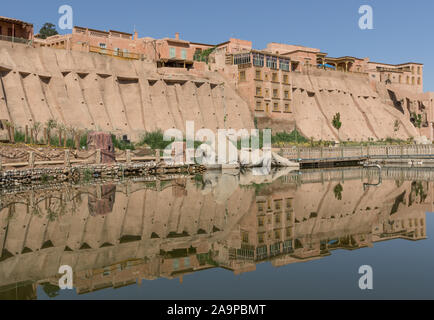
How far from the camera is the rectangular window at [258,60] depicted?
51375 millimetres

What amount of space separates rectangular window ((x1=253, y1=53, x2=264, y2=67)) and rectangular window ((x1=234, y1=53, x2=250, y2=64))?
2.41 feet

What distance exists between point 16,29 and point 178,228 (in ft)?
109

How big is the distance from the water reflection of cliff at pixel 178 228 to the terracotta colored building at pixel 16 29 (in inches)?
894

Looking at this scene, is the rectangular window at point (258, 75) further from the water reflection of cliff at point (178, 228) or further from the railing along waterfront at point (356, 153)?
the water reflection of cliff at point (178, 228)

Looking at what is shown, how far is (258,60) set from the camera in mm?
51969

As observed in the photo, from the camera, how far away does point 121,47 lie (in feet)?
155

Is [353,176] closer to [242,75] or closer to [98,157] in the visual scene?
[98,157]

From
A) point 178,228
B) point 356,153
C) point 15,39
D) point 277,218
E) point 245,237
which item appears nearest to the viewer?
point 245,237

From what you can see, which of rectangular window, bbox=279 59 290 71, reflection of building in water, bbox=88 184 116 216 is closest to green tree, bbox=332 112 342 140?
rectangular window, bbox=279 59 290 71

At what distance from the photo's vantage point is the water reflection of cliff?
9.42 metres

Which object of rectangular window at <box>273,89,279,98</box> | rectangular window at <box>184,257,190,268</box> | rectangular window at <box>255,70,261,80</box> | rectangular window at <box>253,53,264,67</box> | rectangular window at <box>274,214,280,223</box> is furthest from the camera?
rectangular window at <box>273,89,279,98</box>

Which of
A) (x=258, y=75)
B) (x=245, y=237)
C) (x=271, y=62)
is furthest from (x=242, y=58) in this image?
(x=245, y=237)

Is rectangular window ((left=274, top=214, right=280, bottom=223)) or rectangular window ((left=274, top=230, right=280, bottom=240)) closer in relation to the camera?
rectangular window ((left=274, top=230, right=280, bottom=240))

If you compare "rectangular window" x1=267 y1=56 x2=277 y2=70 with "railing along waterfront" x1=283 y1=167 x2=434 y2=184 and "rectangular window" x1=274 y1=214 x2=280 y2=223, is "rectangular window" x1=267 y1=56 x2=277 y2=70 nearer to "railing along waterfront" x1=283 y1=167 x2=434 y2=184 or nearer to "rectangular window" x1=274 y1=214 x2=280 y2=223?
"railing along waterfront" x1=283 y1=167 x2=434 y2=184
